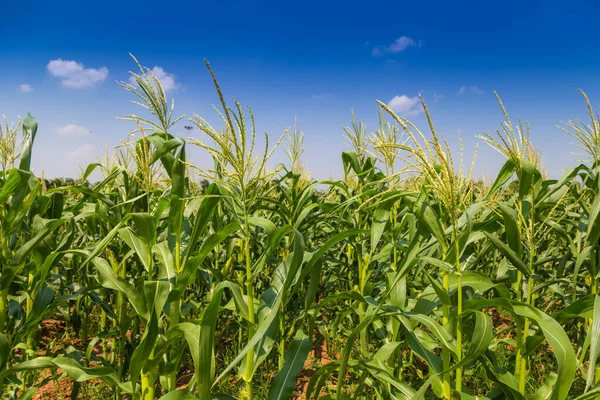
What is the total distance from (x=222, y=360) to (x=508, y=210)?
299cm

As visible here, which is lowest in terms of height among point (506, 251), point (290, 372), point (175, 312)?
point (290, 372)

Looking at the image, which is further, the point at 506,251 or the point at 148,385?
the point at 148,385

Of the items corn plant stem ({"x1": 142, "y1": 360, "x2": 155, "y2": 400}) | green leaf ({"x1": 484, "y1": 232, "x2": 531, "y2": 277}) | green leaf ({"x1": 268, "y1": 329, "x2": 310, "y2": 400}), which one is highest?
green leaf ({"x1": 484, "y1": 232, "x2": 531, "y2": 277})

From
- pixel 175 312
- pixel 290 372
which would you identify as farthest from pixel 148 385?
pixel 290 372

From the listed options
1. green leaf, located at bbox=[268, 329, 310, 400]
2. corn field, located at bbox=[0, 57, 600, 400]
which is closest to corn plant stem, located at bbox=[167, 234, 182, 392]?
corn field, located at bbox=[0, 57, 600, 400]

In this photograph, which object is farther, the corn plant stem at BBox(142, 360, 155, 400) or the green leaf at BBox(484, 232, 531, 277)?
the corn plant stem at BBox(142, 360, 155, 400)

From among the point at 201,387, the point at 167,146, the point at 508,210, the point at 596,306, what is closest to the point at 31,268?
the point at 167,146

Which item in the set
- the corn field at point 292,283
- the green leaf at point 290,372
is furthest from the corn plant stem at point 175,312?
A: the green leaf at point 290,372

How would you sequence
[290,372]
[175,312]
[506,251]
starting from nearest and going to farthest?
[506,251]
[290,372]
[175,312]

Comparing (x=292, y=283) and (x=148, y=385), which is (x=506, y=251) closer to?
(x=292, y=283)

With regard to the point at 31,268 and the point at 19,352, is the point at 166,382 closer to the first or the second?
the point at 31,268

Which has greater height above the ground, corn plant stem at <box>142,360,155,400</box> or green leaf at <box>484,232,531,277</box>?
green leaf at <box>484,232,531,277</box>

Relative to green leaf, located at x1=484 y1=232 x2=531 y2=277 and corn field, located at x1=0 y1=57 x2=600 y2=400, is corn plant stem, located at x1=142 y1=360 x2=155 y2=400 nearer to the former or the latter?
corn field, located at x1=0 y1=57 x2=600 y2=400

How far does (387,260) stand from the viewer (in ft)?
10.4
